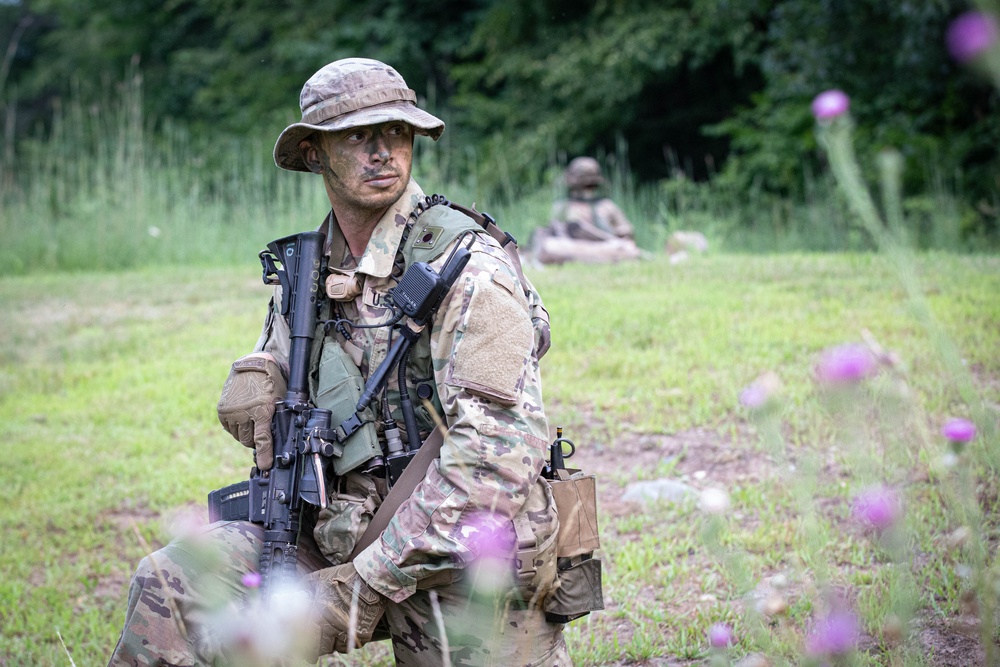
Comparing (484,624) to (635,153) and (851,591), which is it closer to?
(851,591)

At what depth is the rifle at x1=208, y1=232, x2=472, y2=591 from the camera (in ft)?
8.42

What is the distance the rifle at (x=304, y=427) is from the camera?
2566mm

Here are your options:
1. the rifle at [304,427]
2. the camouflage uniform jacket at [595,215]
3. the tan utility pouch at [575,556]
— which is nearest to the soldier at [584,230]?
the camouflage uniform jacket at [595,215]

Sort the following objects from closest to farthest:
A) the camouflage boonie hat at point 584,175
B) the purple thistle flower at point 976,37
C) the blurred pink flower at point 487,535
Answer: the purple thistle flower at point 976,37
the blurred pink flower at point 487,535
the camouflage boonie hat at point 584,175

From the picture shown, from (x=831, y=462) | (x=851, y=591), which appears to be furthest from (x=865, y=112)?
(x=851, y=591)

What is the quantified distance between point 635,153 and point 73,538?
48.3ft

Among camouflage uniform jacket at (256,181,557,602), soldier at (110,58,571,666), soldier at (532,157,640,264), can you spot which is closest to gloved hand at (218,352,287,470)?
soldier at (110,58,571,666)

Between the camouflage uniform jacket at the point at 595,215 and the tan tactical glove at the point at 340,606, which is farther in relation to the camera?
the camouflage uniform jacket at the point at 595,215

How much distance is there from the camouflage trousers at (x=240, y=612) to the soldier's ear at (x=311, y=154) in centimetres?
100

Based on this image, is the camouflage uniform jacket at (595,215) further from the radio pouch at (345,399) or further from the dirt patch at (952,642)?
the radio pouch at (345,399)

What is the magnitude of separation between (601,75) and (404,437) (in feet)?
45.1

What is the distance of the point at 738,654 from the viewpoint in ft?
10.3

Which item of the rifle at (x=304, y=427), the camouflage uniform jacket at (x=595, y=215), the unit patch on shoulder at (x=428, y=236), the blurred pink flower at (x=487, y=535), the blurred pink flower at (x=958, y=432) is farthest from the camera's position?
the camouflage uniform jacket at (x=595, y=215)

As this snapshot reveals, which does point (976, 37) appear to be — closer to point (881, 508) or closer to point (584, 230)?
point (881, 508)
